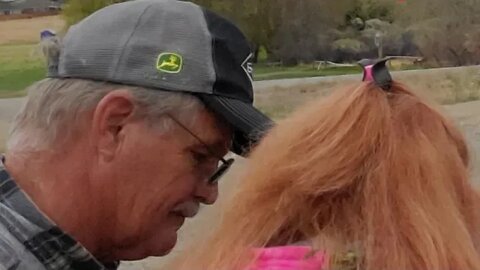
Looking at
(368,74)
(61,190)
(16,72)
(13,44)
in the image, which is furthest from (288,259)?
(13,44)

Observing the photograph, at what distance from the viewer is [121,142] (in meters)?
1.53

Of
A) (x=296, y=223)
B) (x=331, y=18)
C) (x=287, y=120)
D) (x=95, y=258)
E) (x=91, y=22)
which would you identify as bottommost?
(x=331, y=18)

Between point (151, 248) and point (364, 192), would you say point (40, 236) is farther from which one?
point (364, 192)

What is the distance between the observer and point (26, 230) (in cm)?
149

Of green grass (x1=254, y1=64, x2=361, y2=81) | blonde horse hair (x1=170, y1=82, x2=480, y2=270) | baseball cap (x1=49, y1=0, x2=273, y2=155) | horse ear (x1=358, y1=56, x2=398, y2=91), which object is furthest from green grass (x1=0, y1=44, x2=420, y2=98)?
blonde horse hair (x1=170, y1=82, x2=480, y2=270)

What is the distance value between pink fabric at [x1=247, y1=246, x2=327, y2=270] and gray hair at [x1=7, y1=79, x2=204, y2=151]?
329 mm

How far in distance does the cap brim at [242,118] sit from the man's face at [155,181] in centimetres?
2

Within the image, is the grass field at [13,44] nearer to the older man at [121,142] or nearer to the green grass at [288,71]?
the green grass at [288,71]

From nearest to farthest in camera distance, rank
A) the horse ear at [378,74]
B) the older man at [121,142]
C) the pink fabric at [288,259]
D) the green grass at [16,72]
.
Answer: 1. the pink fabric at [288,259]
2. the horse ear at [378,74]
3. the older man at [121,142]
4. the green grass at [16,72]

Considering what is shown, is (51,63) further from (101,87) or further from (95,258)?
(95,258)

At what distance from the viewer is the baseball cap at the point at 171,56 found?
5.13ft

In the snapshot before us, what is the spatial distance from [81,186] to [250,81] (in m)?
0.35

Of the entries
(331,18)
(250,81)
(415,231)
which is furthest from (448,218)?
(331,18)

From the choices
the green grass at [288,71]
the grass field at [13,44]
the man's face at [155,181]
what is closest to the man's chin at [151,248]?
the man's face at [155,181]
